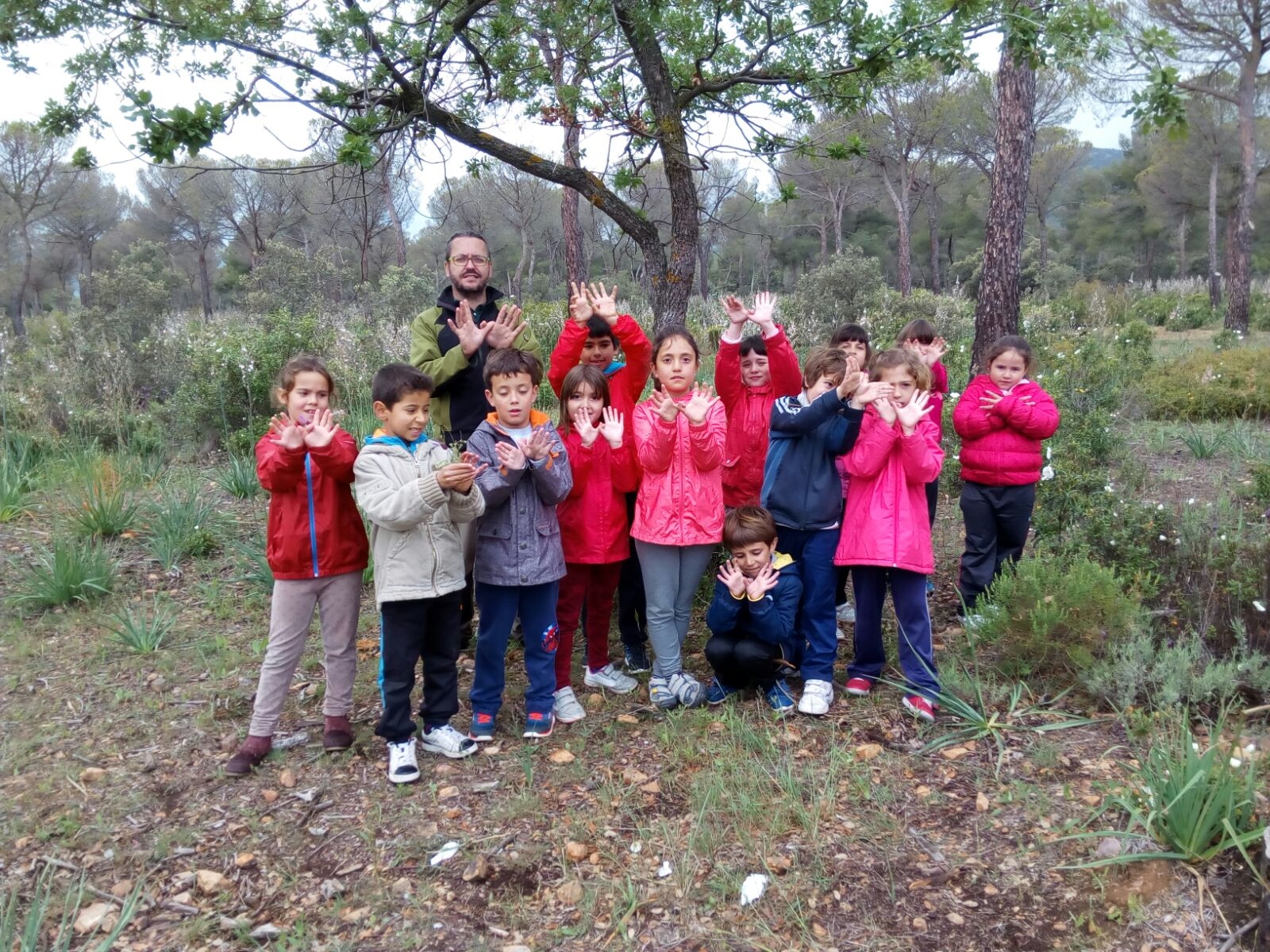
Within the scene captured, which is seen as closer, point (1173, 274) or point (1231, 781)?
point (1231, 781)

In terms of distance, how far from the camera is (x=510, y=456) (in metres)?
3.12

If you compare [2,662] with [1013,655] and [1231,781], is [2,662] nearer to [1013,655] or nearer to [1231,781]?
[1013,655]

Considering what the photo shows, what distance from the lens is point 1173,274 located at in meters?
40.1

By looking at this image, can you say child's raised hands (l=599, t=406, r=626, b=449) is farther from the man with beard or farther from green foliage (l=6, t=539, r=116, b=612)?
green foliage (l=6, t=539, r=116, b=612)

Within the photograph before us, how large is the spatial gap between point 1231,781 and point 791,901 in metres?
1.32

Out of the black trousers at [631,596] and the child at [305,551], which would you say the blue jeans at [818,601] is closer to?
the black trousers at [631,596]

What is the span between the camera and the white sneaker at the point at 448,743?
10.7 feet

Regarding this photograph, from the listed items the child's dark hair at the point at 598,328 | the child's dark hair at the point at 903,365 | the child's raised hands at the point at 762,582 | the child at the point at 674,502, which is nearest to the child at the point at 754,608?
the child's raised hands at the point at 762,582

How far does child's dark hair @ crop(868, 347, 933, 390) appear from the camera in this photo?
3.39 metres

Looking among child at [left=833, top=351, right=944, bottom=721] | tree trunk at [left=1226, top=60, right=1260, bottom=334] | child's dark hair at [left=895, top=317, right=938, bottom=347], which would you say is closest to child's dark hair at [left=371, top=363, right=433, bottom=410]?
child at [left=833, top=351, right=944, bottom=721]

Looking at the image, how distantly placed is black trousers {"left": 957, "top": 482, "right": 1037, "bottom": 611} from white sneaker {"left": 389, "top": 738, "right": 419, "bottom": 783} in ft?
8.93

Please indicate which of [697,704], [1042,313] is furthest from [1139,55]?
[1042,313]

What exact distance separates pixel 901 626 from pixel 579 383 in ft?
5.58

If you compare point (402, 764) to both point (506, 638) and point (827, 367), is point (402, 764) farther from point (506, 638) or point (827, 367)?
point (827, 367)
